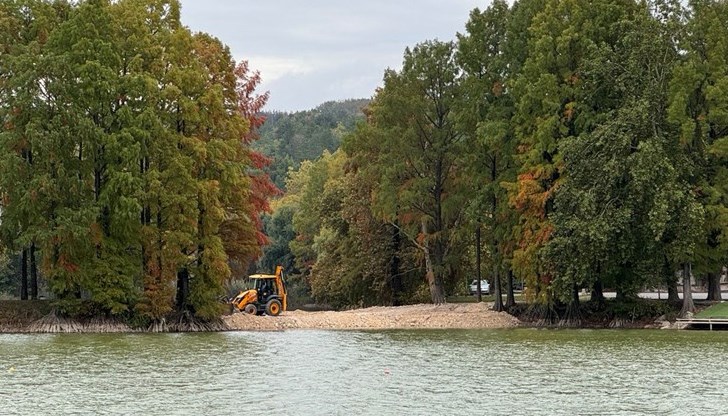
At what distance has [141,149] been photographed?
49.3 meters

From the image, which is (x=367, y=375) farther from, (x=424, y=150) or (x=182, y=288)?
(x=424, y=150)

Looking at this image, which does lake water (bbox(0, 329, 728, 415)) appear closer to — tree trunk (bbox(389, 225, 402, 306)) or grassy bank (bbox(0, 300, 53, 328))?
grassy bank (bbox(0, 300, 53, 328))

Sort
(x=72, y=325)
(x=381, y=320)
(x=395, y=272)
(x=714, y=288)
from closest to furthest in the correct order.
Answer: (x=72, y=325) < (x=714, y=288) < (x=381, y=320) < (x=395, y=272)

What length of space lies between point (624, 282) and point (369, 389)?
98.7 ft

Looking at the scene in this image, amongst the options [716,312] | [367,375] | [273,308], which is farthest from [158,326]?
[716,312]

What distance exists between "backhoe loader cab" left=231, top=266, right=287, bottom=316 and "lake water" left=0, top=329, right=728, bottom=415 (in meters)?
13.2

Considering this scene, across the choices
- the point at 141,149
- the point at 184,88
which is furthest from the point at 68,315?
the point at 184,88

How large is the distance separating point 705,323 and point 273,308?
22.9m

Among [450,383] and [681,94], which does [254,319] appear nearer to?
[681,94]

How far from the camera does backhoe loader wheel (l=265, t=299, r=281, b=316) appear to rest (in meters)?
57.4

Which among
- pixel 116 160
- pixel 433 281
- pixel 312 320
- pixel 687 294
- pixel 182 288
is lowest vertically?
pixel 312 320

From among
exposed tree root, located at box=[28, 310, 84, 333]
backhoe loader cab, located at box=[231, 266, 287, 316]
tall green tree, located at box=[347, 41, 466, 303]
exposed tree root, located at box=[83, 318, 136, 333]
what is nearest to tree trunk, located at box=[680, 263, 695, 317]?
tall green tree, located at box=[347, 41, 466, 303]

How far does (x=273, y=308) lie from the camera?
57531 millimetres

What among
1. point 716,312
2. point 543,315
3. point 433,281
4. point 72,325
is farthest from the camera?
point 433,281
